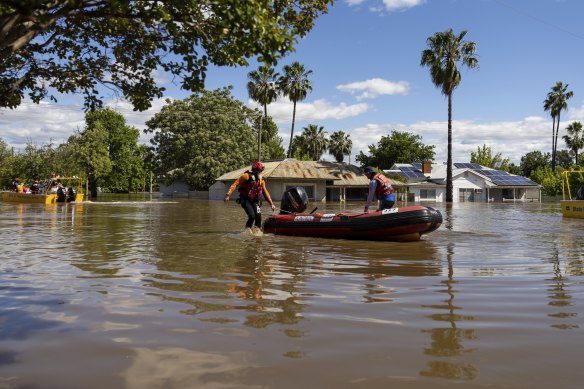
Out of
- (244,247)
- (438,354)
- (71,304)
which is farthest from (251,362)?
(244,247)

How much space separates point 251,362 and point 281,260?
Answer: 197 inches

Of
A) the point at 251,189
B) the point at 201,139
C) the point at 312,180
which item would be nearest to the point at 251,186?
the point at 251,189

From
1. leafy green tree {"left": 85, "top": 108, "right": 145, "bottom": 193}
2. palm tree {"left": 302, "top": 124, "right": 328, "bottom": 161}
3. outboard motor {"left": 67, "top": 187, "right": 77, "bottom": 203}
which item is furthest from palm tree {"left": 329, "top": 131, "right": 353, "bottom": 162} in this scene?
outboard motor {"left": 67, "top": 187, "right": 77, "bottom": 203}

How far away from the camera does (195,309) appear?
16.1 ft

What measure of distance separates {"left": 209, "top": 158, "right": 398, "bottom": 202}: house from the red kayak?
3271 centimetres

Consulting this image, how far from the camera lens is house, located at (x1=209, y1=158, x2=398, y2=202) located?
46.8 meters

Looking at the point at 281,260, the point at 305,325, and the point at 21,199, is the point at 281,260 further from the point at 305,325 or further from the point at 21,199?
the point at 21,199

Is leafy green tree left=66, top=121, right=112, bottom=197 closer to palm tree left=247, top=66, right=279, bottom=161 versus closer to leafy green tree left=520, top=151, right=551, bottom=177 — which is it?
palm tree left=247, top=66, right=279, bottom=161

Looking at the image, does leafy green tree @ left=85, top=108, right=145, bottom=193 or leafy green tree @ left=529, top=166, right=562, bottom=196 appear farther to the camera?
leafy green tree @ left=85, top=108, right=145, bottom=193

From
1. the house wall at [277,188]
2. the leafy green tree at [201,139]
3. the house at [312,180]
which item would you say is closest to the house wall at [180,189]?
the leafy green tree at [201,139]

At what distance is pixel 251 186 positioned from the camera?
12352 millimetres

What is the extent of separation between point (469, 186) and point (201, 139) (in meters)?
30.5

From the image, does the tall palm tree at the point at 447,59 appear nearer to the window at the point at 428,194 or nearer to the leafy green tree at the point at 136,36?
the window at the point at 428,194

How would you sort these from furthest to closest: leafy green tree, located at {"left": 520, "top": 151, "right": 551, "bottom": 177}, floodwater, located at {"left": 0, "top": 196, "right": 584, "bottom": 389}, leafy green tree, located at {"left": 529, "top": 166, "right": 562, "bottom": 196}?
leafy green tree, located at {"left": 520, "top": 151, "right": 551, "bottom": 177}, leafy green tree, located at {"left": 529, "top": 166, "right": 562, "bottom": 196}, floodwater, located at {"left": 0, "top": 196, "right": 584, "bottom": 389}
